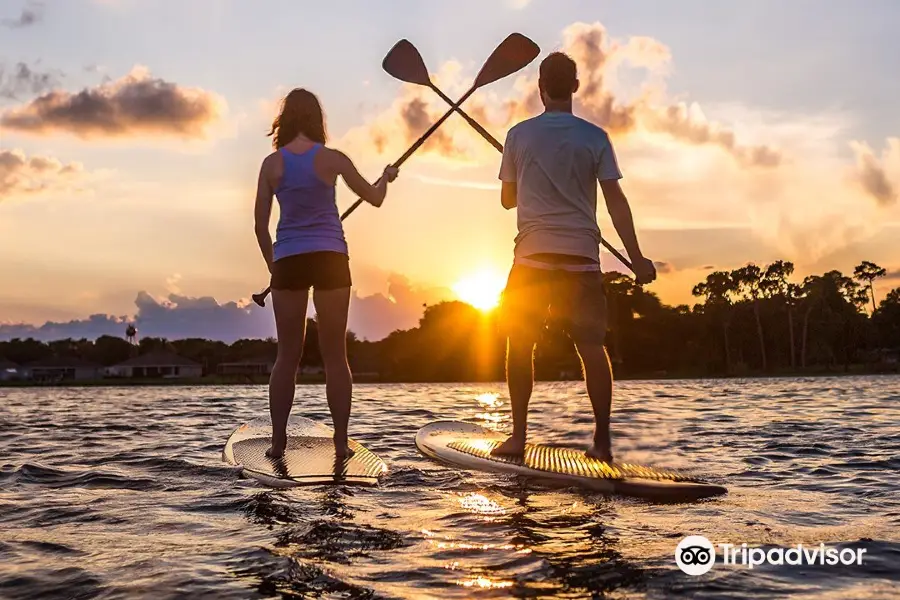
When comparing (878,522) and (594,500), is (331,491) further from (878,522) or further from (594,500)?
(878,522)

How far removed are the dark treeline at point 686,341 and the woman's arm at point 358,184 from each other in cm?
6477

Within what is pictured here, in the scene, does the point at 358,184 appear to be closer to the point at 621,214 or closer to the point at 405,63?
the point at 621,214

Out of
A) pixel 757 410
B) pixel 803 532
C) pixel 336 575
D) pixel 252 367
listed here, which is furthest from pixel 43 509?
pixel 252 367

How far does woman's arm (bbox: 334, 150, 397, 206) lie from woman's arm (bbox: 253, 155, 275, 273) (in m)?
0.44

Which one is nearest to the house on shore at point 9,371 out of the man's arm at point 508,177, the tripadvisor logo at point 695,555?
the man's arm at point 508,177

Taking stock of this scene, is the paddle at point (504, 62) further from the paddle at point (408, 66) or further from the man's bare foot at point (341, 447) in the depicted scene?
the man's bare foot at point (341, 447)

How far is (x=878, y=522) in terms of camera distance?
322cm

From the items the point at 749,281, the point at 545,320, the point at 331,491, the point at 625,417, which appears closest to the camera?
the point at 331,491

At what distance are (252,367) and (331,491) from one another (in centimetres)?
9150

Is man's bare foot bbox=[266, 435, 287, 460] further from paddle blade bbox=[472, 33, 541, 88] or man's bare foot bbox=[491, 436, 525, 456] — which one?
paddle blade bbox=[472, 33, 541, 88]

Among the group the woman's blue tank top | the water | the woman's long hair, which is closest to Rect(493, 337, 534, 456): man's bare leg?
the water

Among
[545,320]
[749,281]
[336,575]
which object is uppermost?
[749,281]

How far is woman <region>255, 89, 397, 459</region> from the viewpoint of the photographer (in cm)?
486

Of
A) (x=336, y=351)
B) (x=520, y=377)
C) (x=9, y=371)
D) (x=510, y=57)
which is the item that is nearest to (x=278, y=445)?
(x=336, y=351)
